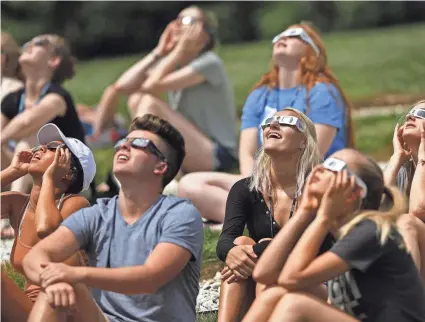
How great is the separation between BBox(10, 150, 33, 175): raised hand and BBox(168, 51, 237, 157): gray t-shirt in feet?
12.4

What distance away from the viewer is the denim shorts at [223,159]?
9188mm

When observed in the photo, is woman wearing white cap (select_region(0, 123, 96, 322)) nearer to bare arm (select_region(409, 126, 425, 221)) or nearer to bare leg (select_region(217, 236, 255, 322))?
bare leg (select_region(217, 236, 255, 322))

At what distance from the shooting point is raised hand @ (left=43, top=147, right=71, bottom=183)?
5324 mm

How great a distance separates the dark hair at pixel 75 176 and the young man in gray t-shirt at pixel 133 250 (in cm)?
48

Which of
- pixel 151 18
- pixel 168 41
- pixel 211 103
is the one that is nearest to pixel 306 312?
pixel 211 103

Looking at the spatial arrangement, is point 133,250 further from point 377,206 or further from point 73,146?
point 377,206

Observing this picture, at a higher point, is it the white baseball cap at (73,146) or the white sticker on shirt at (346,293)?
the white baseball cap at (73,146)

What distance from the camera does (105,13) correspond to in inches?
881

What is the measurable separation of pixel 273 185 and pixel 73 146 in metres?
1.02

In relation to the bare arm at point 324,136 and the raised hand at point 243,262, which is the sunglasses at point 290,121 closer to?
the raised hand at point 243,262

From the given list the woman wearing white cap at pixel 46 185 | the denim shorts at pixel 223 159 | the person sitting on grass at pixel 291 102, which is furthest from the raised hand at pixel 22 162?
the denim shorts at pixel 223 159

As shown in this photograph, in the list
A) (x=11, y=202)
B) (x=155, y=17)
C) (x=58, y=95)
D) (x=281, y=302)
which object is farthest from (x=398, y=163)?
(x=155, y=17)

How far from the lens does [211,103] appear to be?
9.48 metres

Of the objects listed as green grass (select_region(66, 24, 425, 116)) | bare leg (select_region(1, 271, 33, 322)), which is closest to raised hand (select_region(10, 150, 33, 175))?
bare leg (select_region(1, 271, 33, 322))
